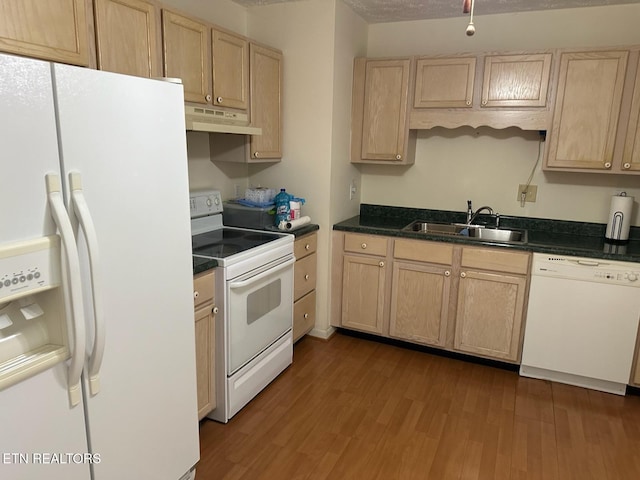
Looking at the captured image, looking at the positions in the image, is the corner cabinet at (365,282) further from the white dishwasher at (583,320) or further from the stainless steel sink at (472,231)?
the white dishwasher at (583,320)

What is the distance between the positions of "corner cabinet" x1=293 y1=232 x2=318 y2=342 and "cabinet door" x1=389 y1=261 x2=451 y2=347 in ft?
1.90

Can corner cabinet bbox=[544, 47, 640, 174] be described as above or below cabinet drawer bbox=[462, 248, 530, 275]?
above

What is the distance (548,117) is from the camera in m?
2.81

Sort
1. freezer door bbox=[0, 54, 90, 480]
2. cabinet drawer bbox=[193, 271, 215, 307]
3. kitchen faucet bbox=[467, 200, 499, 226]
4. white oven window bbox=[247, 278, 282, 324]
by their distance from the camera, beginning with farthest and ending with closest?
kitchen faucet bbox=[467, 200, 499, 226] < white oven window bbox=[247, 278, 282, 324] < cabinet drawer bbox=[193, 271, 215, 307] < freezer door bbox=[0, 54, 90, 480]

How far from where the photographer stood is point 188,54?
225 cm

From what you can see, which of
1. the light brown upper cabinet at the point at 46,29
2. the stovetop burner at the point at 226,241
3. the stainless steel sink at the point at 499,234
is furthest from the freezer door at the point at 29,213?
the stainless steel sink at the point at 499,234

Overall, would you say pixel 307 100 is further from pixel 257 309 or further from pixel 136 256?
pixel 136 256

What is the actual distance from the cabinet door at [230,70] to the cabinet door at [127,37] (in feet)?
1.48

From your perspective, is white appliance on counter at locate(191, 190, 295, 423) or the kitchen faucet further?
the kitchen faucet

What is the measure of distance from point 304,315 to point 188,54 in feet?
5.99

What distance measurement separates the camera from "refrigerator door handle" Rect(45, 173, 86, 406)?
3.86ft

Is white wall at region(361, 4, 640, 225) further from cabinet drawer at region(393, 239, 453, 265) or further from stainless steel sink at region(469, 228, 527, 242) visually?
cabinet drawer at region(393, 239, 453, 265)

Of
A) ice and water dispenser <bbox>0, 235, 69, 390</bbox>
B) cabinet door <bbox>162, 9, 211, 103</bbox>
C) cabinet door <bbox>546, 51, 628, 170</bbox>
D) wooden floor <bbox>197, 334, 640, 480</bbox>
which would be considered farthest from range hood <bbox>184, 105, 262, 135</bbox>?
cabinet door <bbox>546, 51, 628, 170</bbox>

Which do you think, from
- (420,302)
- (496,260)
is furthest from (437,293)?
(496,260)
